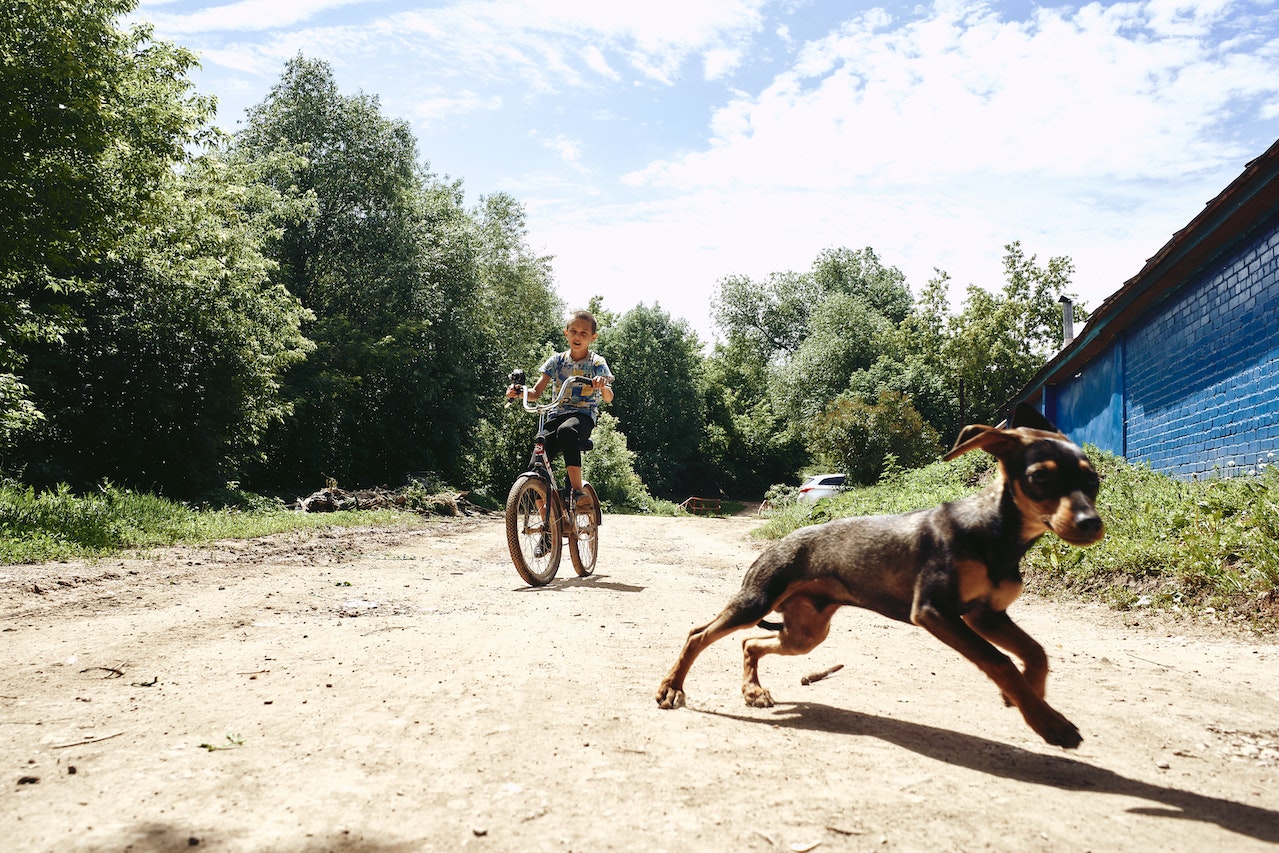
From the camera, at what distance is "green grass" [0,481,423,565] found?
8267 mm

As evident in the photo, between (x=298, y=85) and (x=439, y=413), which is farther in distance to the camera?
(x=439, y=413)

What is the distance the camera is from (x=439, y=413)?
32.8 m

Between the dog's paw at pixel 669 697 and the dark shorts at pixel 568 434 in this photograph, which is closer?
the dog's paw at pixel 669 697

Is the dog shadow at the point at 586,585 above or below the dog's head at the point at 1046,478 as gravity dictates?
below

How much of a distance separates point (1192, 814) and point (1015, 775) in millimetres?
508

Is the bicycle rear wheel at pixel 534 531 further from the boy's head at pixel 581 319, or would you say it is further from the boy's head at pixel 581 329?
the boy's head at pixel 581 319

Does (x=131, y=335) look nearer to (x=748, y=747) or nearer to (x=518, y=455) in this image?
(x=748, y=747)

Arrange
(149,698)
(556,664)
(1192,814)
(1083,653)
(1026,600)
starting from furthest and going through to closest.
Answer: (1026,600)
(1083,653)
(556,664)
(149,698)
(1192,814)

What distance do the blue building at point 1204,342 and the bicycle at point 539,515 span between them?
8123mm

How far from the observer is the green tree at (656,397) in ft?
180

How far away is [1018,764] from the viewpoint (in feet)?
9.25

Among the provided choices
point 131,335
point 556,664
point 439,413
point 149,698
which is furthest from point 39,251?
point 439,413

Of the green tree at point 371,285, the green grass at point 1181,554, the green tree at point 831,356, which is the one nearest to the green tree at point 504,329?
the green tree at point 371,285

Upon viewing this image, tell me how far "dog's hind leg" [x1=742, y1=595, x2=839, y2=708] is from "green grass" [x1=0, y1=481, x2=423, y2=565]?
7750mm
